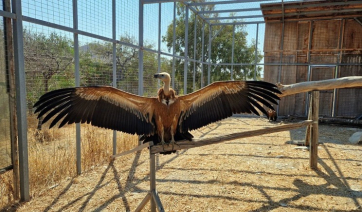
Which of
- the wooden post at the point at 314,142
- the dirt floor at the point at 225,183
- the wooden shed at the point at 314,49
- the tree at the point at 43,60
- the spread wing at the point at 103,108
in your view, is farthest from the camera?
the wooden shed at the point at 314,49

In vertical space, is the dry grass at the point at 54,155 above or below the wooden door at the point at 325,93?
below

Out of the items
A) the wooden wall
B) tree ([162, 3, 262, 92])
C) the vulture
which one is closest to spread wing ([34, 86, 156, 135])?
the vulture

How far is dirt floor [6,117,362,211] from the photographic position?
11.1 ft

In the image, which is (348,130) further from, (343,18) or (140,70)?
(140,70)

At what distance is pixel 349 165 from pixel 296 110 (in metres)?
6.58

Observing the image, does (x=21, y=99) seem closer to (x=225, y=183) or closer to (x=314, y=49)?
(x=225, y=183)

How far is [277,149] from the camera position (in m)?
6.05

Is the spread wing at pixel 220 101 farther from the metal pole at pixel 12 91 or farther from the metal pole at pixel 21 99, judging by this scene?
the metal pole at pixel 12 91

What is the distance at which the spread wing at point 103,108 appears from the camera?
2.75m

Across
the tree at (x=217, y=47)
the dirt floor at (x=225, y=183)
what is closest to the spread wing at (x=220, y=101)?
the dirt floor at (x=225, y=183)

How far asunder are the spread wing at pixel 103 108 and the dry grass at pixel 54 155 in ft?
3.52

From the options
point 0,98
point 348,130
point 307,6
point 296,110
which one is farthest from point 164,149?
point 296,110

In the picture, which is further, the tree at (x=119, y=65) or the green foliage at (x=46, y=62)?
the tree at (x=119, y=65)

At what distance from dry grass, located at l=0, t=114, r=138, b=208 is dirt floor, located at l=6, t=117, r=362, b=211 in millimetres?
162
